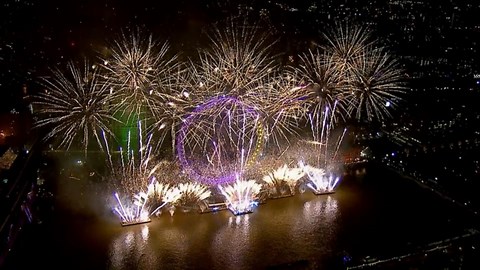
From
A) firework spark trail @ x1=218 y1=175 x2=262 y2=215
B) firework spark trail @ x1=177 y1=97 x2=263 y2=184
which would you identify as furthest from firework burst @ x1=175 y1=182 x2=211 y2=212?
firework spark trail @ x1=177 y1=97 x2=263 y2=184

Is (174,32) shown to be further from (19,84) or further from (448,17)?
(448,17)

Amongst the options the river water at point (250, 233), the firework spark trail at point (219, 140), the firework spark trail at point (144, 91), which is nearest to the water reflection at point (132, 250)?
the river water at point (250, 233)

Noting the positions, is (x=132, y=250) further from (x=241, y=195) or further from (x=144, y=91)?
(x=144, y=91)

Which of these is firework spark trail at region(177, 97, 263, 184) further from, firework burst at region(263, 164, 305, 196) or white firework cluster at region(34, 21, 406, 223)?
firework burst at region(263, 164, 305, 196)

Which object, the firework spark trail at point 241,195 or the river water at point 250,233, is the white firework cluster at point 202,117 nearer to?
the firework spark trail at point 241,195

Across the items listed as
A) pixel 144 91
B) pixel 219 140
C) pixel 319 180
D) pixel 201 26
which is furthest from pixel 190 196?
pixel 201 26

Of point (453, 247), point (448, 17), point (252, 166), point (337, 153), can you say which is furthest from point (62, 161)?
point (448, 17)
